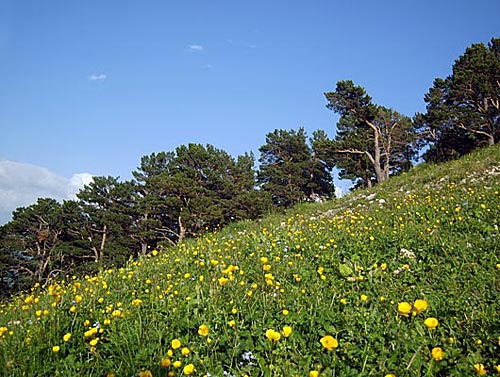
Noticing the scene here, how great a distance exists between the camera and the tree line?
2697cm

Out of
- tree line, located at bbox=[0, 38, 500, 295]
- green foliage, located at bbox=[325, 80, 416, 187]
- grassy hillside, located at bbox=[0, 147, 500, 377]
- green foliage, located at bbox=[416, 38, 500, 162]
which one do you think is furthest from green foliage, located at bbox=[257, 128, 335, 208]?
grassy hillside, located at bbox=[0, 147, 500, 377]

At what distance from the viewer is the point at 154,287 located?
4.05 m

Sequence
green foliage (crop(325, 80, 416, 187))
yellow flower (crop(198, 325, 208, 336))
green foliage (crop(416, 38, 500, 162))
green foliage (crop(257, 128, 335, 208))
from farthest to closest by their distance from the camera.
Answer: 1. green foliage (crop(257, 128, 335, 208))
2. green foliage (crop(325, 80, 416, 187))
3. green foliage (crop(416, 38, 500, 162))
4. yellow flower (crop(198, 325, 208, 336))

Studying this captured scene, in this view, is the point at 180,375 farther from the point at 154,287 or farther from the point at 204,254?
the point at 204,254

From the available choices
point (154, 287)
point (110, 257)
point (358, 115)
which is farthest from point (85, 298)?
point (110, 257)

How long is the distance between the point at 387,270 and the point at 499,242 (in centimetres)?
148

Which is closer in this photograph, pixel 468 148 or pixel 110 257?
pixel 468 148

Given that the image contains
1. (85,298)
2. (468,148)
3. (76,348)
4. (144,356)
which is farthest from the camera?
(468,148)

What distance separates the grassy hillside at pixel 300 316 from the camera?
2318 mm

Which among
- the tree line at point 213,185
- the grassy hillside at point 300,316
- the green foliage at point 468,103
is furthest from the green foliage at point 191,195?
the grassy hillside at point 300,316

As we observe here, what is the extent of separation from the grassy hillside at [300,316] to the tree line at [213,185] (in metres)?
23.0

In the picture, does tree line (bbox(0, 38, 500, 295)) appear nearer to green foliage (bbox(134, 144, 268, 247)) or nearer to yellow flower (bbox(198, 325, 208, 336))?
green foliage (bbox(134, 144, 268, 247))

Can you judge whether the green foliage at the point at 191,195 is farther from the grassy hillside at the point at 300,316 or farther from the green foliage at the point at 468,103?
the grassy hillside at the point at 300,316

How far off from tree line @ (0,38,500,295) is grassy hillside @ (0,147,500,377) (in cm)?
2297
